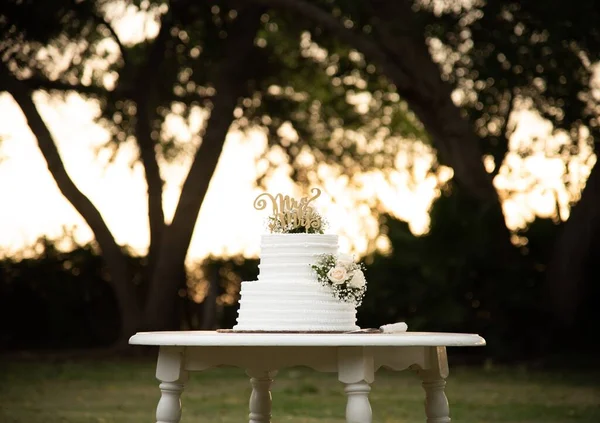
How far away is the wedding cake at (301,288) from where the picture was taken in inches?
241

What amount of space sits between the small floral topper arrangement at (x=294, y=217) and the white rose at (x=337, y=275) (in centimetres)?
50

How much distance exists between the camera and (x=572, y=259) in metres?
16.8

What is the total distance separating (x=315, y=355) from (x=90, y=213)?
1365 cm

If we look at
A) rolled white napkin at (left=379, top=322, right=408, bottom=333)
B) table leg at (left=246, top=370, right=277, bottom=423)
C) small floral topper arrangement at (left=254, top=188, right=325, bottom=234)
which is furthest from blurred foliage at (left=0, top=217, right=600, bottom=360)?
small floral topper arrangement at (left=254, top=188, right=325, bottom=234)

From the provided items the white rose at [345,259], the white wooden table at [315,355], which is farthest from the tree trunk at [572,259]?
the white rose at [345,259]

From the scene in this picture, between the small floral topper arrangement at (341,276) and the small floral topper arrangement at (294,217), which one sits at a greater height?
the small floral topper arrangement at (294,217)

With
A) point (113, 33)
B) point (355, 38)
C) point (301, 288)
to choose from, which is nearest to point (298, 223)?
point (301, 288)

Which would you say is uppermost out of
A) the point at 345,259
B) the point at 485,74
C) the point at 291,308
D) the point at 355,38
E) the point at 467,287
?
the point at 355,38

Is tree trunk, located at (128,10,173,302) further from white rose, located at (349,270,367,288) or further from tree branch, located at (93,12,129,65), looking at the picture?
white rose, located at (349,270,367,288)

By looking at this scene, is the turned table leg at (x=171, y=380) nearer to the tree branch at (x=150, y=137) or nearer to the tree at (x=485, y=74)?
the tree at (x=485, y=74)

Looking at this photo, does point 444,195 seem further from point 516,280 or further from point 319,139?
point 319,139

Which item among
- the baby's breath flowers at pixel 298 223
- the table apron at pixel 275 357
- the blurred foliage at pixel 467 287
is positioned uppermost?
the blurred foliage at pixel 467 287

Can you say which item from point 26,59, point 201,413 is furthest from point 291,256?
point 26,59

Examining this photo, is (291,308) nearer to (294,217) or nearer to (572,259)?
(294,217)
